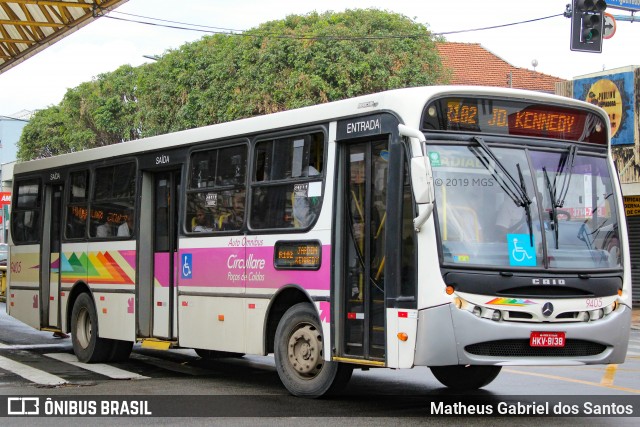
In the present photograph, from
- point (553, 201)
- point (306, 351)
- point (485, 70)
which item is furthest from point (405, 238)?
point (485, 70)

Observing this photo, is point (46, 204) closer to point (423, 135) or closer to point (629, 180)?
point (423, 135)

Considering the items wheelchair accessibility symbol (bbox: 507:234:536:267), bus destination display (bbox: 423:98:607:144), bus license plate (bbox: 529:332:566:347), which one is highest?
bus destination display (bbox: 423:98:607:144)

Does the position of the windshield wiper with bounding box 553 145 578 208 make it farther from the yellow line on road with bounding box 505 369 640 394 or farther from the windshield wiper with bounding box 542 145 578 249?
the yellow line on road with bounding box 505 369 640 394

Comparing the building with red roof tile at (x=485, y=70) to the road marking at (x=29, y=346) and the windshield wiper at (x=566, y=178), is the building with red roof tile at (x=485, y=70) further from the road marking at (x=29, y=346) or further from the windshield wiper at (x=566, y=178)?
the windshield wiper at (x=566, y=178)

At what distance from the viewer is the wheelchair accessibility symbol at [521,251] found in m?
9.34

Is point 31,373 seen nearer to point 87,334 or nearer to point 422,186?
point 87,334

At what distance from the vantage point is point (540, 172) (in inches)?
385

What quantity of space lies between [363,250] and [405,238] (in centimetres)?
79

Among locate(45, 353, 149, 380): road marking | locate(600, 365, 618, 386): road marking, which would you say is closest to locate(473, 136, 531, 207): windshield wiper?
locate(600, 365, 618, 386): road marking

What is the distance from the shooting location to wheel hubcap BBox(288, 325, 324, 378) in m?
10.8

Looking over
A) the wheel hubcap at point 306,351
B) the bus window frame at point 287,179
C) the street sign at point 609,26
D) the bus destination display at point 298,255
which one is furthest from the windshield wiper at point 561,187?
the street sign at point 609,26

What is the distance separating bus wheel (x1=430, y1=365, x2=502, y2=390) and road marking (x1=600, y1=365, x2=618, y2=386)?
1.59 metres

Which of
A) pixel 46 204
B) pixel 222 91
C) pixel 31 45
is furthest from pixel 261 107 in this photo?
pixel 46 204

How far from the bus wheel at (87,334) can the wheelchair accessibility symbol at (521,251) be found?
7.49m
